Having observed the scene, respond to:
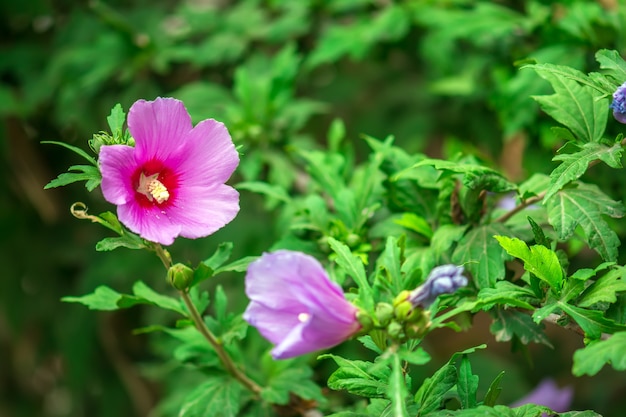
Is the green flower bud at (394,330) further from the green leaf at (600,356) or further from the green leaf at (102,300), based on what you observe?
the green leaf at (102,300)

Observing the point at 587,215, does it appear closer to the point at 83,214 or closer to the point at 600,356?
the point at 600,356

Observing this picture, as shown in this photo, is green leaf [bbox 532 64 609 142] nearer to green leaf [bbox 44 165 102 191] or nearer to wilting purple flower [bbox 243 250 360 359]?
wilting purple flower [bbox 243 250 360 359]

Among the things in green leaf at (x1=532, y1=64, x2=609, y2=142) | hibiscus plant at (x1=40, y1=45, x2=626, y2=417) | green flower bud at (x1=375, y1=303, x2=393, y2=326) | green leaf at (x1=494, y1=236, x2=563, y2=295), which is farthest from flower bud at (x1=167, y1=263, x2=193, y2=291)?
green leaf at (x1=532, y1=64, x2=609, y2=142)

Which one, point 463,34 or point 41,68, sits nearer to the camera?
point 463,34

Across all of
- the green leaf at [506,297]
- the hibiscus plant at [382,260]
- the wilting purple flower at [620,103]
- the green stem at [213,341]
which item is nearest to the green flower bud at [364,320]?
the hibiscus plant at [382,260]

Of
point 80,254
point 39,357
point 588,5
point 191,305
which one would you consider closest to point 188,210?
point 191,305

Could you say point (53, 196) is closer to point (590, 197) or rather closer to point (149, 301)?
point (149, 301)

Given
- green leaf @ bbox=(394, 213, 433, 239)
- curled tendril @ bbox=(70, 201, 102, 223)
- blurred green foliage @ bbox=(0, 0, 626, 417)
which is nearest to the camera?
curled tendril @ bbox=(70, 201, 102, 223)
